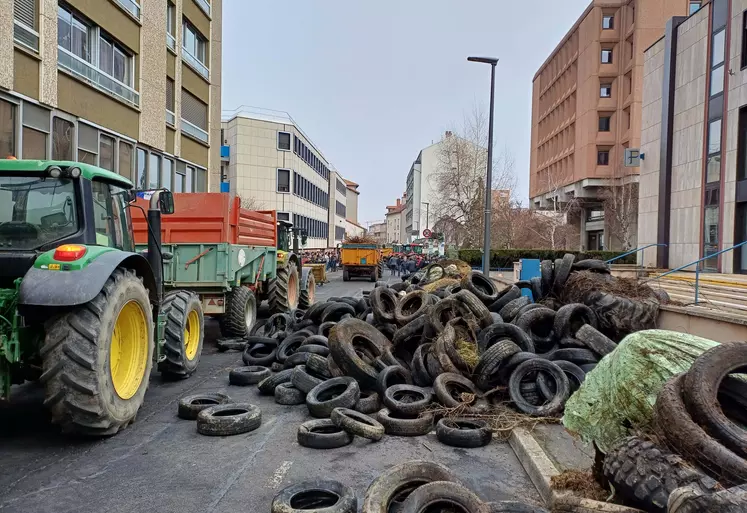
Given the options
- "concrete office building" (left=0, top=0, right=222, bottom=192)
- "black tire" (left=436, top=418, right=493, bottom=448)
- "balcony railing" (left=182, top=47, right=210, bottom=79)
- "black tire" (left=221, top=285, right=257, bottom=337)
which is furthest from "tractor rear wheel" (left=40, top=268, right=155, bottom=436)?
"balcony railing" (left=182, top=47, right=210, bottom=79)

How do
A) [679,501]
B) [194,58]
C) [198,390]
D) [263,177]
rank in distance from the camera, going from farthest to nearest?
[263,177] < [194,58] < [198,390] < [679,501]

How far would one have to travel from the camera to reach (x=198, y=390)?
705 centimetres

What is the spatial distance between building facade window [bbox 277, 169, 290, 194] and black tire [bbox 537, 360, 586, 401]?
4116cm

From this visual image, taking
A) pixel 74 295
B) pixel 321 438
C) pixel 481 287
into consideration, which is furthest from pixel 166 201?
pixel 481 287

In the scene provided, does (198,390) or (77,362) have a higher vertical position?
(77,362)

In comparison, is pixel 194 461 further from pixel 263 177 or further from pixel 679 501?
pixel 263 177

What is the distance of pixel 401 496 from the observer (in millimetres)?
3607

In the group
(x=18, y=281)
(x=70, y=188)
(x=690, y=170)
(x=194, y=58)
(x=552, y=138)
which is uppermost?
(x=552, y=138)

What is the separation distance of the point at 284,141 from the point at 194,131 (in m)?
23.4

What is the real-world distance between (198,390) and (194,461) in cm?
264

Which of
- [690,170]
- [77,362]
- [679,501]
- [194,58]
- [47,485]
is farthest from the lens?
[194,58]

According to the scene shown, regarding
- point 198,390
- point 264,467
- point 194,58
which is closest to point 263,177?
point 194,58

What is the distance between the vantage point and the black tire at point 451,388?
19.1 ft

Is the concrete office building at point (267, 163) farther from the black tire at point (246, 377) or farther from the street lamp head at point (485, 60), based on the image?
the black tire at point (246, 377)
